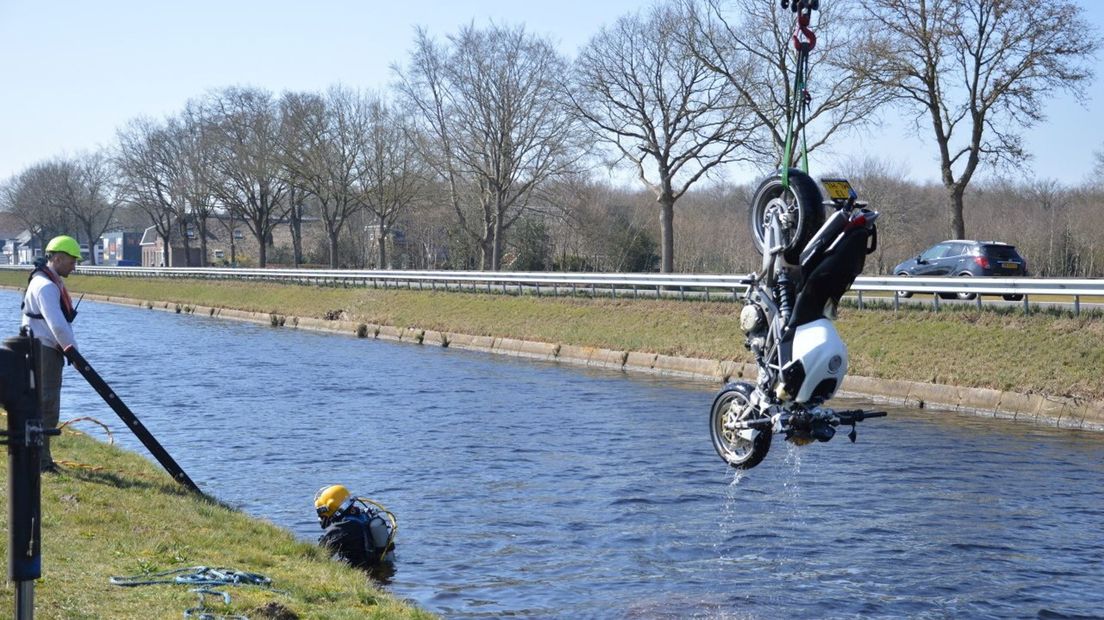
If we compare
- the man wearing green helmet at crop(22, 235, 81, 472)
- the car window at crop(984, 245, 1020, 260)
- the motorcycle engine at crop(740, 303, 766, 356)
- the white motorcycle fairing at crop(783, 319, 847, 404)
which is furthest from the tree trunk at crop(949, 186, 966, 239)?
the man wearing green helmet at crop(22, 235, 81, 472)

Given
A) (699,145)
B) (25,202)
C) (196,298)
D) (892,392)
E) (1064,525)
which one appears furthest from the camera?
(25,202)

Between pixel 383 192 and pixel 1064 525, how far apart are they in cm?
6111

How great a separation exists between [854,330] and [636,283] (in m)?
11.7

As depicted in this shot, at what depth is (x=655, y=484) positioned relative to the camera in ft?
57.9

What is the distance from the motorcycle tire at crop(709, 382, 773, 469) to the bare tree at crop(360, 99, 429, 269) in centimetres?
5936

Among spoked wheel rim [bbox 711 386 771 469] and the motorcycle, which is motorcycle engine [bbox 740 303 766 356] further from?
spoked wheel rim [bbox 711 386 771 469]

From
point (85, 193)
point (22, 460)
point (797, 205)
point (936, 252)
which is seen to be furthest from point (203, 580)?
point (85, 193)

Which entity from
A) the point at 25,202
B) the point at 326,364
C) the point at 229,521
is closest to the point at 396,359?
the point at 326,364

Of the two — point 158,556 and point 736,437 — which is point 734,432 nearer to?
point 736,437

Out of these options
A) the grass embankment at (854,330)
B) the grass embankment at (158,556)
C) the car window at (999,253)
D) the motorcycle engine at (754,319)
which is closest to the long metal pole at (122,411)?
the grass embankment at (158,556)

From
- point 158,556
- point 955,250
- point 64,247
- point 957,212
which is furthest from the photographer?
point 957,212

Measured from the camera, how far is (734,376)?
30344mm

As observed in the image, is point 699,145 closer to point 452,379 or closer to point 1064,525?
point 452,379

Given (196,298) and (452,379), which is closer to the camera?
(452,379)
